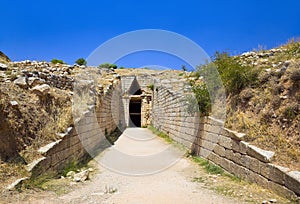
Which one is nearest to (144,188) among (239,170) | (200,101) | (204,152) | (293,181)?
(239,170)

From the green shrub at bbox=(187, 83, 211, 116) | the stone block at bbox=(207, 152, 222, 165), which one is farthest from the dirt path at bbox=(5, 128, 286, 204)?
the green shrub at bbox=(187, 83, 211, 116)

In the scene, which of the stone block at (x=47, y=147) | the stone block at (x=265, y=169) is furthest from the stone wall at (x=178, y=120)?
the stone block at (x=47, y=147)

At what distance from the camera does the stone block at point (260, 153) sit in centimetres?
422

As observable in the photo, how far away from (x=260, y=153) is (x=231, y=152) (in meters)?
1.12

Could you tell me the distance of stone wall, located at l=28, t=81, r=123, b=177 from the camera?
Result: 485 centimetres

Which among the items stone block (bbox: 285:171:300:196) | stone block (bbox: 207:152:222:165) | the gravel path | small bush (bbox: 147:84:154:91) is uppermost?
small bush (bbox: 147:84:154:91)

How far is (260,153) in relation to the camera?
14.5 feet

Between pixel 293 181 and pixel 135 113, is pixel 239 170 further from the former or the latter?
pixel 135 113

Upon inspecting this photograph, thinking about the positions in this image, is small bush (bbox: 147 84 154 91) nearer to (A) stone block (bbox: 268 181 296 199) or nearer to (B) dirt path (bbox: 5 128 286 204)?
(B) dirt path (bbox: 5 128 286 204)

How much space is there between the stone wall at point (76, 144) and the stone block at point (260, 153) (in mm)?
4085

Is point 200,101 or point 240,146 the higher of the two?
point 200,101

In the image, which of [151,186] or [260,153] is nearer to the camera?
[260,153]

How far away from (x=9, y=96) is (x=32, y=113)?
1.98ft

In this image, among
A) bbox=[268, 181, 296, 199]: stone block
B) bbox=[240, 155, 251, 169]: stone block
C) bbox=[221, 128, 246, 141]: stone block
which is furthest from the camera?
bbox=[221, 128, 246, 141]: stone block
